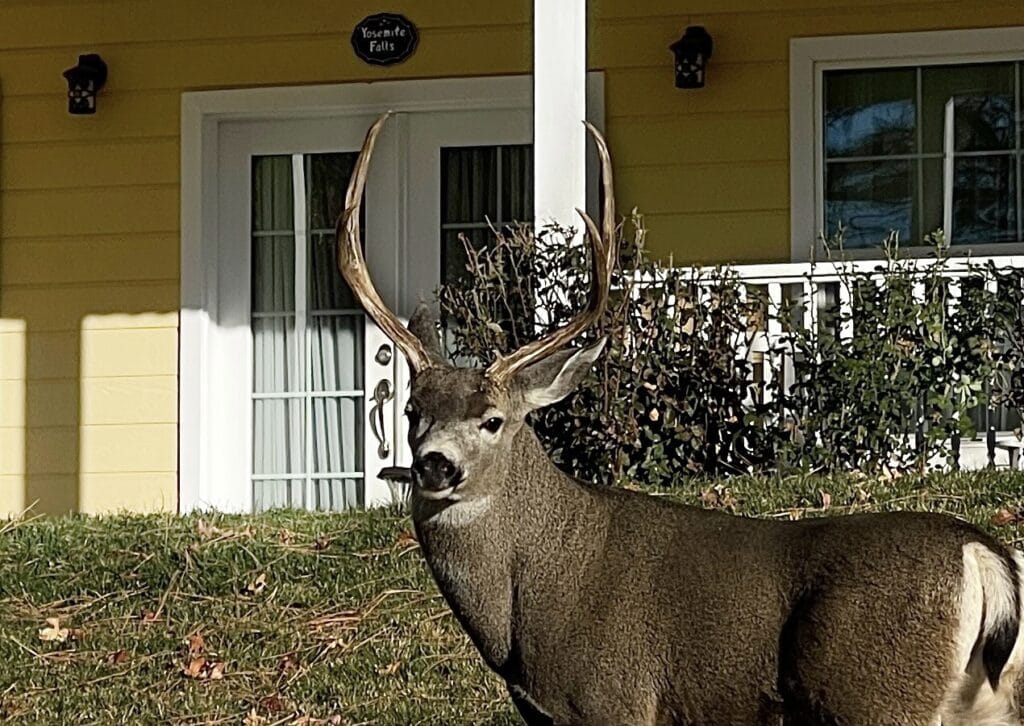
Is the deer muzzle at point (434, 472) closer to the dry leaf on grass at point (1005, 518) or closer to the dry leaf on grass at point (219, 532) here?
the dry leaf on grass at point (1005, 518)

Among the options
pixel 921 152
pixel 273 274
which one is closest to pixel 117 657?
pixel 273 274

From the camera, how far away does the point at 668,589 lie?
543 cm

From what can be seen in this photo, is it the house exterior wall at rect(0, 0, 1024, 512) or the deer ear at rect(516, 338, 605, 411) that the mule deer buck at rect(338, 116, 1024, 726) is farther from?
the house exterior wall at rect(0, 0, 1024, 512)

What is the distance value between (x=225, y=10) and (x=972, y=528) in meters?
7.89

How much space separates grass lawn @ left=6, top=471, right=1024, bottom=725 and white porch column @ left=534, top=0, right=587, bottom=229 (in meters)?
1.64

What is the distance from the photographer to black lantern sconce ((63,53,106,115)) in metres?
12.0

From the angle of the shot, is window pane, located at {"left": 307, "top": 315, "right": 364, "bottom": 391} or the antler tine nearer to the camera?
the antler tine

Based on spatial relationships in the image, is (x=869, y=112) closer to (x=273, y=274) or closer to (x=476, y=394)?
(x=273, y=274)

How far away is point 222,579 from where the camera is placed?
29.0ft

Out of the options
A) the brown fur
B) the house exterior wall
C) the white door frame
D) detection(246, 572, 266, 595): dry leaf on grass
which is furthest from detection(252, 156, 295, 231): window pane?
the brown fur

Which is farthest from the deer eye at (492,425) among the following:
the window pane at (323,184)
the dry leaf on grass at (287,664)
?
the window pane at (323,184)

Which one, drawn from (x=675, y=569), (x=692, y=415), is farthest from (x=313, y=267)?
(x=675, y=569)

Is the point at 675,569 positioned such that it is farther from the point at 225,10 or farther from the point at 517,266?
the point at 225,10

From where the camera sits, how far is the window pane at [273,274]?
12.3 m
